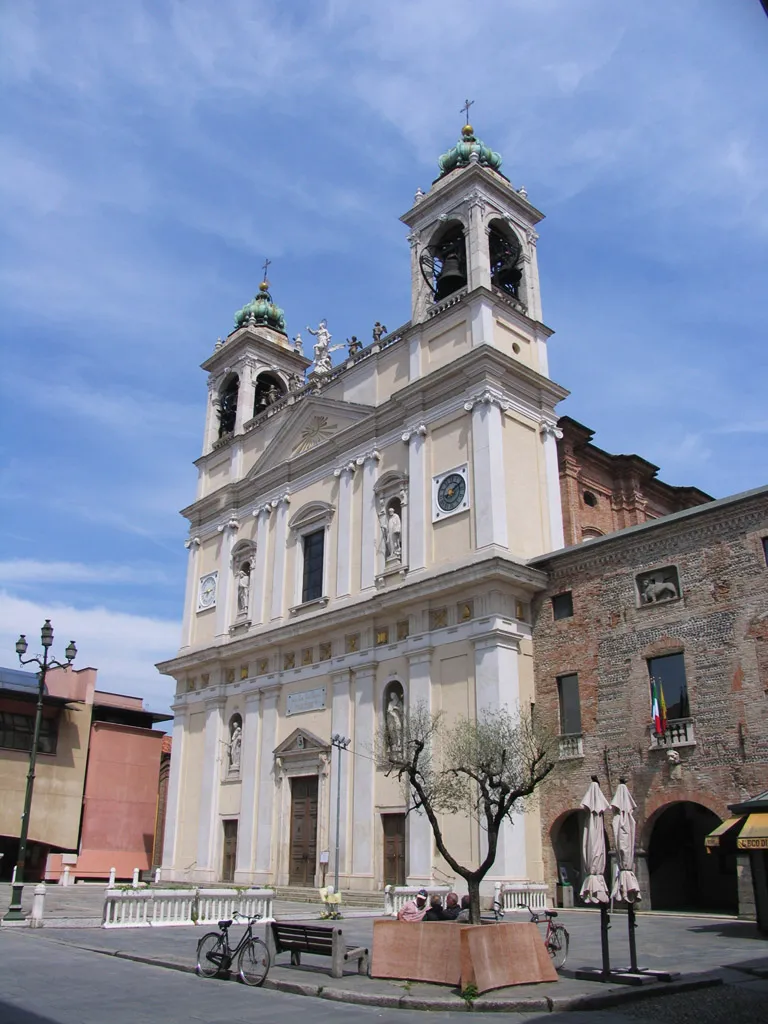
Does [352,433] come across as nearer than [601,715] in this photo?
No

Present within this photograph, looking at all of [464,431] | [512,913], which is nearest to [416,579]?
[464,431]

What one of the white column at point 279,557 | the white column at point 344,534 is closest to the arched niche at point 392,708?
the white column at point 344,534

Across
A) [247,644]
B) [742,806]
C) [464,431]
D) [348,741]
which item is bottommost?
[742,806]

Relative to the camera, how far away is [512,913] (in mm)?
21312

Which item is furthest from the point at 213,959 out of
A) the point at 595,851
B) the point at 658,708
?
the point at 658,708

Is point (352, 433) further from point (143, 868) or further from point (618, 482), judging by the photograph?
point (143, 868)

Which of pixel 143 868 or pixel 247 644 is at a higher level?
pixel 247 644

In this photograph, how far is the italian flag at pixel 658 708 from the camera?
864 inches

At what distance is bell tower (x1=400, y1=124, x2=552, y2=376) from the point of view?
3050 cm

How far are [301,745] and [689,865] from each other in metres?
12.5

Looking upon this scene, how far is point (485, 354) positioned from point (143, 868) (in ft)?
93.5

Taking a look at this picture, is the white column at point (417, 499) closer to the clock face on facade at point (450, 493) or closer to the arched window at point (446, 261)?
the clock face on facade at point (450, 493)

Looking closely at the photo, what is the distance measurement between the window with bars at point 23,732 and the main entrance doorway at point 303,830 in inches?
576

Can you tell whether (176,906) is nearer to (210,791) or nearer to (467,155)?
(210,791)
